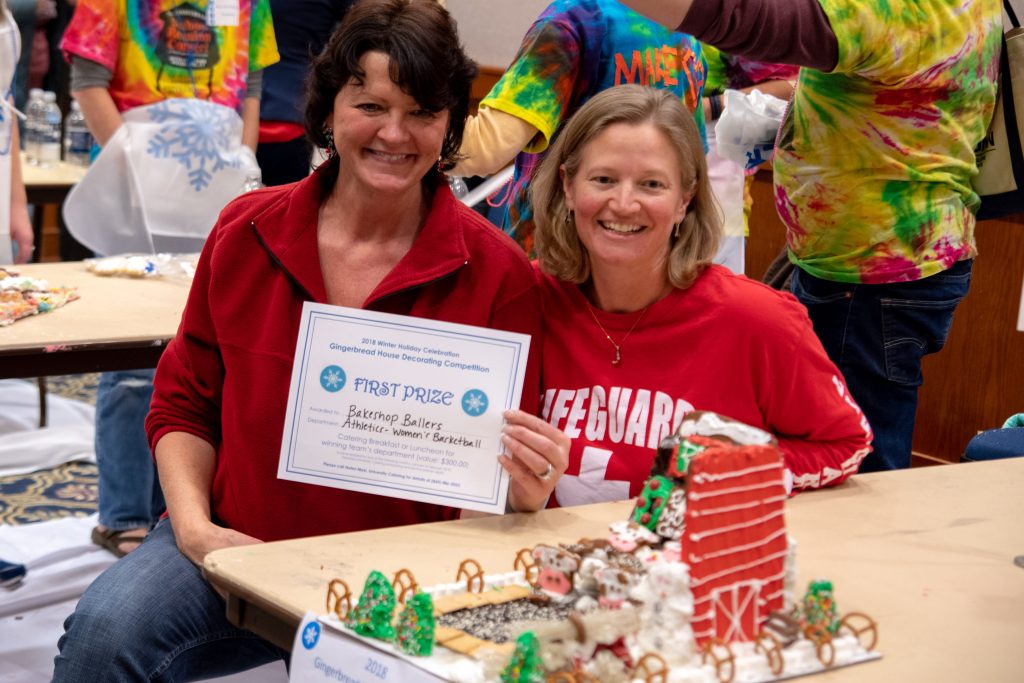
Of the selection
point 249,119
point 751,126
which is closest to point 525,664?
point 751,126

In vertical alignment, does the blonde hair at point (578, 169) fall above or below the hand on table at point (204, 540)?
above

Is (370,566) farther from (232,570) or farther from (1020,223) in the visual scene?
(1020,223)

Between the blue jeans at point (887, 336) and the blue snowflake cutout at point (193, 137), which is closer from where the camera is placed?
the blue jeans at point (887, 336)

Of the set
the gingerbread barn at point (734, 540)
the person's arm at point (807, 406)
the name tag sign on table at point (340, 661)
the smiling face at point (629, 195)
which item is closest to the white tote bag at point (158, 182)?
the smiling face at point (629, 195)

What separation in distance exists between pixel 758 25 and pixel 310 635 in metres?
1.33

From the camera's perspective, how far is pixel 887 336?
254 centimetres

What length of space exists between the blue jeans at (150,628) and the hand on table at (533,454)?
0.50m

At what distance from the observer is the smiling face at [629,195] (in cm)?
211

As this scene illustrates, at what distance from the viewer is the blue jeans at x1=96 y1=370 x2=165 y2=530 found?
11.9ft

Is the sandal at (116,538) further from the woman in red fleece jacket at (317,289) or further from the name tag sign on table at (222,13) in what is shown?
the woman in red fleece jacket at (317,289)

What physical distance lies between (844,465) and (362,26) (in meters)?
1.09

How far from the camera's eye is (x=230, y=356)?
6.67 ft

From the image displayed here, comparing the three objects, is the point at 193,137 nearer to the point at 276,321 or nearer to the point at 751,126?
the point at 751,126

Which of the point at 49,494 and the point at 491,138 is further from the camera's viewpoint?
the point at 49,494
